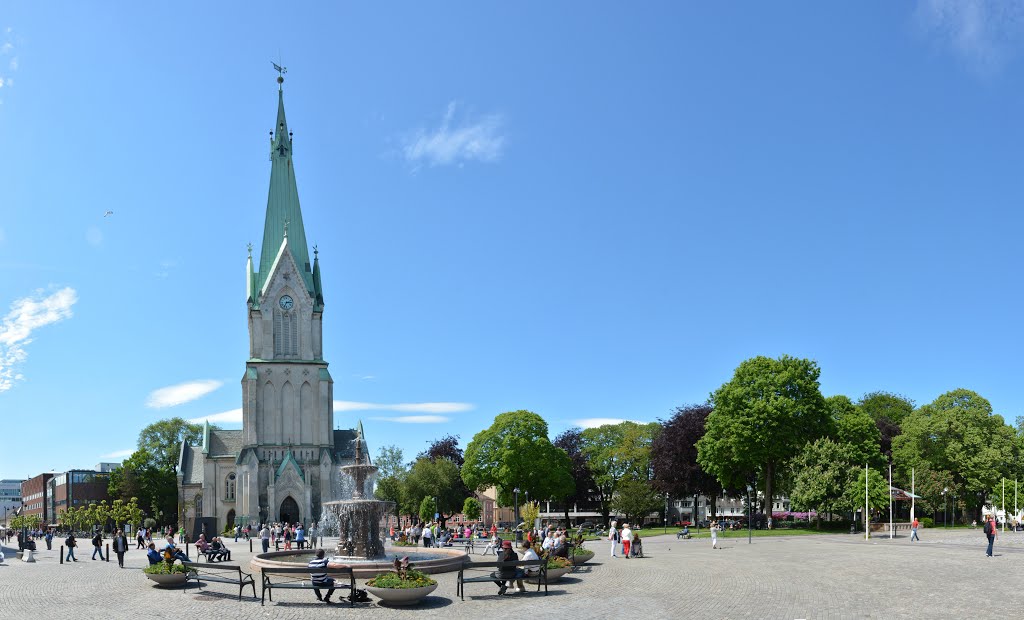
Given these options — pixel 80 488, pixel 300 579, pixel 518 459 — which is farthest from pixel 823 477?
pixel 80 488

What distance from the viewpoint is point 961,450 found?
216ft

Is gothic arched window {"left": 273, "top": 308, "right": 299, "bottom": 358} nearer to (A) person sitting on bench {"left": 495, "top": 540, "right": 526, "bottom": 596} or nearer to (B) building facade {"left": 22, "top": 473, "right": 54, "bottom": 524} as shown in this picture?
(A) person sitting on bench {"left": 495, "top": 540, "right": 526, "bottom": 596}

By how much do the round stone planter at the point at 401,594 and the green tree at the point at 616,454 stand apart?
6219 cm

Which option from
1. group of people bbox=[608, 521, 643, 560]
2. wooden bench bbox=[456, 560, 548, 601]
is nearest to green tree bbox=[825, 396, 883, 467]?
group of people bbox=[608, 521, 643, 560]

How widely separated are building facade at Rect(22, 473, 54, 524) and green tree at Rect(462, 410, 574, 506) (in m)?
105

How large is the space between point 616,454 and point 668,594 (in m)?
65.0

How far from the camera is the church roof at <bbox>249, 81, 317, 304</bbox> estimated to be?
9262 cm

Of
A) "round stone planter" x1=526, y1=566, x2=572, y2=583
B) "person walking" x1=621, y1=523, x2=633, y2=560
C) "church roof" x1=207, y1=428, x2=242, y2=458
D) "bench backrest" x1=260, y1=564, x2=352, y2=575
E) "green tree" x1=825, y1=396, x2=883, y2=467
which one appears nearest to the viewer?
"bench backrest" x1=260, y1=564, x2=352, y2=575

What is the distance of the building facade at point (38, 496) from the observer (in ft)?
509

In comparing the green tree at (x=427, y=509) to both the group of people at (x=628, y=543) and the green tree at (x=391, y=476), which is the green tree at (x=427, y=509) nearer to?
the green tree at (x=391, y=476)

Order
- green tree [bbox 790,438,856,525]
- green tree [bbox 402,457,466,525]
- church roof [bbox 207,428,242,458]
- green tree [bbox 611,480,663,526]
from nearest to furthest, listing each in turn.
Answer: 1. green tree [bbox 790,438,856,525]
2. green tree [bbox 611,480,663,526]
3. green tree [bbox 402,457,466,525]
4. church roof [bbox 207,428,242,458]

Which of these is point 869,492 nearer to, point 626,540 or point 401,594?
point 626,540

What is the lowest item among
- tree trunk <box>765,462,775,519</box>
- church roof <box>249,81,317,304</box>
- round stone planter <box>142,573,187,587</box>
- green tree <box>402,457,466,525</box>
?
green tree <box>402,457,466,525</box>

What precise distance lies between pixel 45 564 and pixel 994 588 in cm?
3706
